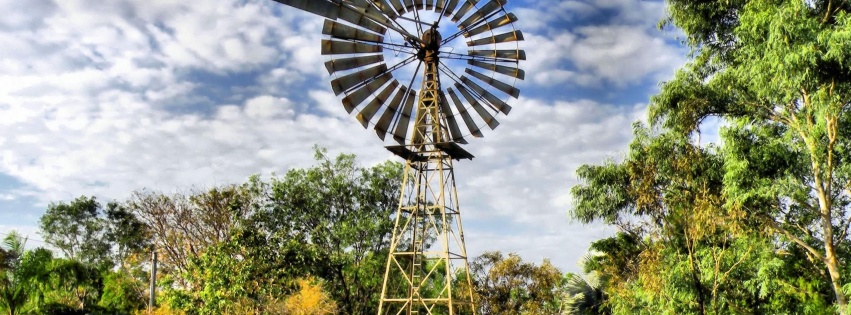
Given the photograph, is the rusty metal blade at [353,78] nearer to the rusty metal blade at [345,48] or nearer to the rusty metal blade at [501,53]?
the rusty metal blade at [345,48]

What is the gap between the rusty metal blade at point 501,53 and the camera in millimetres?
15203

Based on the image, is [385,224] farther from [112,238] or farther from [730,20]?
[112,238]

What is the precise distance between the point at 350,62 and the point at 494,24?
3121 millimetres

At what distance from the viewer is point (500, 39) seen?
15.1 metres

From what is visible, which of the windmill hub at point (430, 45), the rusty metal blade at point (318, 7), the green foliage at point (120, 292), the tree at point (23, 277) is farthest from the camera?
the green foliage at point (120, 292)

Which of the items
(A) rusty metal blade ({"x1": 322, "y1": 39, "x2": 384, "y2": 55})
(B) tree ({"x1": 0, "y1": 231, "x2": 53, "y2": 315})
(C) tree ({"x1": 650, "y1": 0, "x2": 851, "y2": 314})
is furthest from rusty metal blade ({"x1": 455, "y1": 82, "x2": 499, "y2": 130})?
(B) tree ({"x1": 0, "y1": 231, "x2": 53, "y2": 315})

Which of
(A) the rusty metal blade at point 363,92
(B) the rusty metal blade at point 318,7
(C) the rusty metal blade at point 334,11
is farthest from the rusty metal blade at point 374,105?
(B) the rusty metal blade at point 318,7

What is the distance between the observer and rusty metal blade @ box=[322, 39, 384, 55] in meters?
13.9

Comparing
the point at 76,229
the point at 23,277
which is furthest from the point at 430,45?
the point at 76,229

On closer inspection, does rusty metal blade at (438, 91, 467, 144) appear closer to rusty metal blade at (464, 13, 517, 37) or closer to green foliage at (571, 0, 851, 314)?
rusty metal blade at (464, 13, 517, 37)

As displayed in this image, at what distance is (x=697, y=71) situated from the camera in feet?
51.7

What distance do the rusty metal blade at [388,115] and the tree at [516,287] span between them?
6.02 metres

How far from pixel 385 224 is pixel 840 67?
1314cm

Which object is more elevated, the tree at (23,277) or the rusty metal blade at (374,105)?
the rusty metal blade at (374,105)
